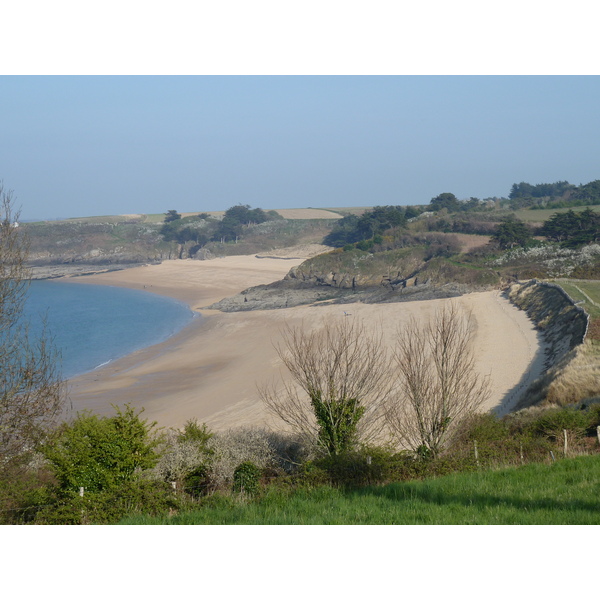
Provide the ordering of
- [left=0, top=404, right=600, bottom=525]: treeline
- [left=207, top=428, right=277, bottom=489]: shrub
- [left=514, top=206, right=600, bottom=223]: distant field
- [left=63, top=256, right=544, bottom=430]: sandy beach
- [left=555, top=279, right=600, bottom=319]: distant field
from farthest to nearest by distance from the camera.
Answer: [left=514, top=206, right=600, bottom=223]: distant field < [left=555, top=279, right=600, bottom=319]: distant field < [left=63, top=256, right=544, bottom=430]: sandy beach < [left=207, top=428, right=277, bottom=489]: shrub < [left=0, top=404, right=600, bottom=525]: treeline

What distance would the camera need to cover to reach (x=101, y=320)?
164 ft

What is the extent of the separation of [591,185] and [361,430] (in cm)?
10395

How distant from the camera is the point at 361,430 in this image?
13.7m

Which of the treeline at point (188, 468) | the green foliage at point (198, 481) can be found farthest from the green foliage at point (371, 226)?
the green foliage at point (198, 481)

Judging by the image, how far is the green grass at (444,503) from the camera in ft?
21.4

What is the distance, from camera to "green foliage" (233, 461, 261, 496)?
10.1 meters

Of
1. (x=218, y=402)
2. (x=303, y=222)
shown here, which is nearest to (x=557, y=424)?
(x=218, y=402)

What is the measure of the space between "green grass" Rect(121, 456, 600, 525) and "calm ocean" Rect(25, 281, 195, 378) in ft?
77.4

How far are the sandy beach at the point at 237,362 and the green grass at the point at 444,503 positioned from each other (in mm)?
12348

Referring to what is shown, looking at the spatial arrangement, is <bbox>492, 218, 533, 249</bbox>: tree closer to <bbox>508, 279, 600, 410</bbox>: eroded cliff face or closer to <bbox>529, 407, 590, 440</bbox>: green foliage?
<bbox>508, 279, 600, 410</bbox>: eroded cliff face

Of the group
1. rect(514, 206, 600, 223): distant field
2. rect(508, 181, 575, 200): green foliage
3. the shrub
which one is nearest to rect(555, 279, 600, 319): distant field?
the shrub

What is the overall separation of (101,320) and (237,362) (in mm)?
20729

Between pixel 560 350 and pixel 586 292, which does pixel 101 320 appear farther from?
pixel 560 350

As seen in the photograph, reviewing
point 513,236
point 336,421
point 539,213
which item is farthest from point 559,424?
point 539,213
